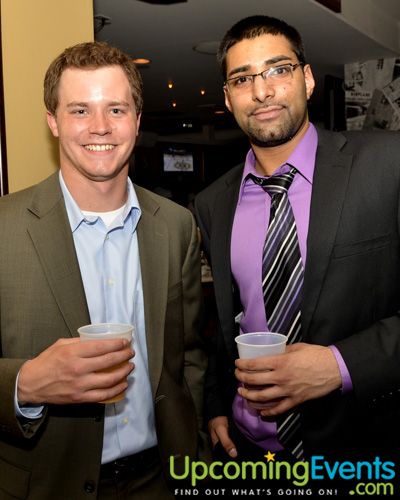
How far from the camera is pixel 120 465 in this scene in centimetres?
169

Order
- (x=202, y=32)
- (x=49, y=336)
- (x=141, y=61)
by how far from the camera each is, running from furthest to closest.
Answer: (x=141, y=61), (x=202, y=32), (x=49, y=336)

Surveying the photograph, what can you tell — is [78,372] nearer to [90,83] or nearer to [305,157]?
[90,83]

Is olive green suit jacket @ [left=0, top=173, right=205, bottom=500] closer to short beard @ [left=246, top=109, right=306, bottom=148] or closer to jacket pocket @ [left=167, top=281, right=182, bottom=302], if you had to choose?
jacket pocket @ [left=167, top=281, right=182, bottom=302]

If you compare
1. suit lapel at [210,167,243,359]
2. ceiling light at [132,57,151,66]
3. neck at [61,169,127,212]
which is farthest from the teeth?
ceiling light at [132,57,151,66]

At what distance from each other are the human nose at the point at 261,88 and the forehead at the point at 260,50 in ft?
0.21

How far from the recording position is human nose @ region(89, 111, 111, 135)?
5.51 feet

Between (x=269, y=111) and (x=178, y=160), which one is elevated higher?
(x=178, y=160)

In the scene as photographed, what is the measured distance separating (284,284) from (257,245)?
20 centimetres

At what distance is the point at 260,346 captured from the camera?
1440 millimetres

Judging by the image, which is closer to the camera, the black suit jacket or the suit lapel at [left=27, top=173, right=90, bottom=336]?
the suit lapel at [left=27, top=173, right=90, bottom=336]

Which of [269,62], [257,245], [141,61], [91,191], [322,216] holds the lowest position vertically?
[257,245]

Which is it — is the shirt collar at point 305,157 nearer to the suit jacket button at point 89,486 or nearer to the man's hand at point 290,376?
the man's hand at point 290,376

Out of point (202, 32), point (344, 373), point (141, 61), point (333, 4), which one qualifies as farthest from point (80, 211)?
point (141, 61)

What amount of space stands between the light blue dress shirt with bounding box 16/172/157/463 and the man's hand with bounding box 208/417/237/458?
40cm
